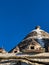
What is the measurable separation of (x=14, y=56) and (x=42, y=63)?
10.1 feet

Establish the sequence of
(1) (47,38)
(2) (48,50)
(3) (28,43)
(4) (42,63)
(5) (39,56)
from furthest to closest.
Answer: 1. (1) (47,38)
2. (3) (28,43)
3. (2) (48,50)
4. (5) (39,56)
5. (4) (42,63)

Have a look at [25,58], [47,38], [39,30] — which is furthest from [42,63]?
[39,30]

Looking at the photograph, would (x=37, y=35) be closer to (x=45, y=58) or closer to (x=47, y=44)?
(x=47, y=44)

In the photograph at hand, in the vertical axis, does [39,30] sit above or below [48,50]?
above

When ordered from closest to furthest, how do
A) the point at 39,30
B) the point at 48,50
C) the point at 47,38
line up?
the point at 48,50
the point at 47,38
the point at 39,30

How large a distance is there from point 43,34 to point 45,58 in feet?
43.8

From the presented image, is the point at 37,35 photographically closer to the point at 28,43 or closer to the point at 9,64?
the point at 28,43

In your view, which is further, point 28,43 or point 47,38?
point 47,38

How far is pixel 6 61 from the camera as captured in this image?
33.4m

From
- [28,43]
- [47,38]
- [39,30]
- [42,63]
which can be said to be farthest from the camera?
[39,30]

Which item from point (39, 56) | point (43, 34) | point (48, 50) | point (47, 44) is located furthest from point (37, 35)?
point (39, 56)

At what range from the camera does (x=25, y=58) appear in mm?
33125

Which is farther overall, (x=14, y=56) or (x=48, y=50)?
(x=48, y=50)

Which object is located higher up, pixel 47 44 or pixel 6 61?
pixel 47 44
